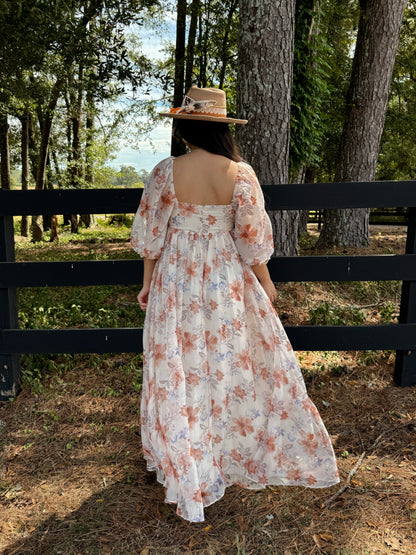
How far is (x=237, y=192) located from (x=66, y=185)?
58.0ft

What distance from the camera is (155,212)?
7.39ft

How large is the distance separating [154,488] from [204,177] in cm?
177

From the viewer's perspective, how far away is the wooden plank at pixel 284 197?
311 cm

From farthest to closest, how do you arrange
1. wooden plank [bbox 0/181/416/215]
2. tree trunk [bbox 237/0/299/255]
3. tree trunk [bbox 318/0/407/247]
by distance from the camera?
tree trunk [bbox 318/0/407/247] → tree trunk [bbox 237/0/299/255] → wooden plank [bbox 0/181/416/215]

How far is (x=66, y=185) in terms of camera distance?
1844 centimetres

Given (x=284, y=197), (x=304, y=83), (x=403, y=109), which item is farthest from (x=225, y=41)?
(x=284, y=197)

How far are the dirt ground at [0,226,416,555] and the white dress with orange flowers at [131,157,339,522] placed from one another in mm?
136

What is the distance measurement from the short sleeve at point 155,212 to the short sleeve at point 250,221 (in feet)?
1.12

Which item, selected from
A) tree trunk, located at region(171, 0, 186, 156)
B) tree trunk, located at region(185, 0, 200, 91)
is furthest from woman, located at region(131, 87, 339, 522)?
tree trunk, located at region(185, 0, 200, 91)

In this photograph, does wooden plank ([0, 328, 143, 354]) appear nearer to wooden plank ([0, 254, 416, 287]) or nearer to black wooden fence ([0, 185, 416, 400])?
black wooden fence ([0, 185, 416, 400])

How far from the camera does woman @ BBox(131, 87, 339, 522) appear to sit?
7.16 feet

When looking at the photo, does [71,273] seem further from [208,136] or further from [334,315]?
[334,315]

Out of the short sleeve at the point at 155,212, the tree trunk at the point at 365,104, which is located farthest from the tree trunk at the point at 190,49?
the short sleeve at the point at 155,212

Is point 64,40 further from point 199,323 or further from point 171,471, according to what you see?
point 171,471
